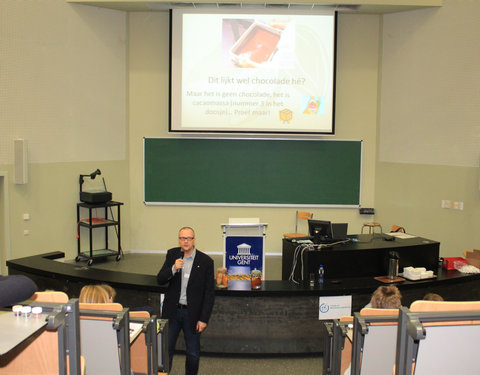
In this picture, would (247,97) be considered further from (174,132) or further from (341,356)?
(341,356)

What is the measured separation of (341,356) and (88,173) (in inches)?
249

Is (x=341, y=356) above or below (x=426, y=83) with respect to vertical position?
below

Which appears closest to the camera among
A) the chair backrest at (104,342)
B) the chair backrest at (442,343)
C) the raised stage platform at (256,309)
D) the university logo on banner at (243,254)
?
the chair backrest at (442,343)

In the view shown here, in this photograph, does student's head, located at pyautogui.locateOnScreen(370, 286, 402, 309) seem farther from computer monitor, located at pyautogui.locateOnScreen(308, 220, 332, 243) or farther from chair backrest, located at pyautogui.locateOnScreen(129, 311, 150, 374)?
computer monitor, located at pyautogui.locateOnScreen(308, 220, 332, 243)

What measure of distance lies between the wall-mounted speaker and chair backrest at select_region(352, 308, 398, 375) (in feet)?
19.4

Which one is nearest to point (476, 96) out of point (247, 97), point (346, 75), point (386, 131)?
point (386, 131)

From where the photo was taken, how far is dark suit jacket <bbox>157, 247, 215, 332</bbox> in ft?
15.0

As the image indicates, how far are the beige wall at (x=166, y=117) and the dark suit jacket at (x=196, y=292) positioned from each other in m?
5.05

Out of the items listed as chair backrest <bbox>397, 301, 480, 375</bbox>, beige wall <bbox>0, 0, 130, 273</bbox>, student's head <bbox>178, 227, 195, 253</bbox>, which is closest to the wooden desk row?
student's head <bbox>178, 227, 195, 253</bbox>

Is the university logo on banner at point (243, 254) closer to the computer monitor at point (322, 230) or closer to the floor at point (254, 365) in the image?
the computer monitor at point (322, 230)

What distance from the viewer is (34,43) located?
786 centimetres

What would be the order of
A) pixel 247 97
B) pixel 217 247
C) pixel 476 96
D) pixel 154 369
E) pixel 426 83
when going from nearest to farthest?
pixel 154 369
pixel 476 96
pixel 426 83
pixel 247 97
pixel 217 247

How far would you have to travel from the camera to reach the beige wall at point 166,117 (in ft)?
31.3

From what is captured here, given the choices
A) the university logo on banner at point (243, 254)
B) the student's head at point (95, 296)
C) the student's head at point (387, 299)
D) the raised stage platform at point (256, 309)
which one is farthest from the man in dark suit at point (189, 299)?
the student's head at point (387, 299)
